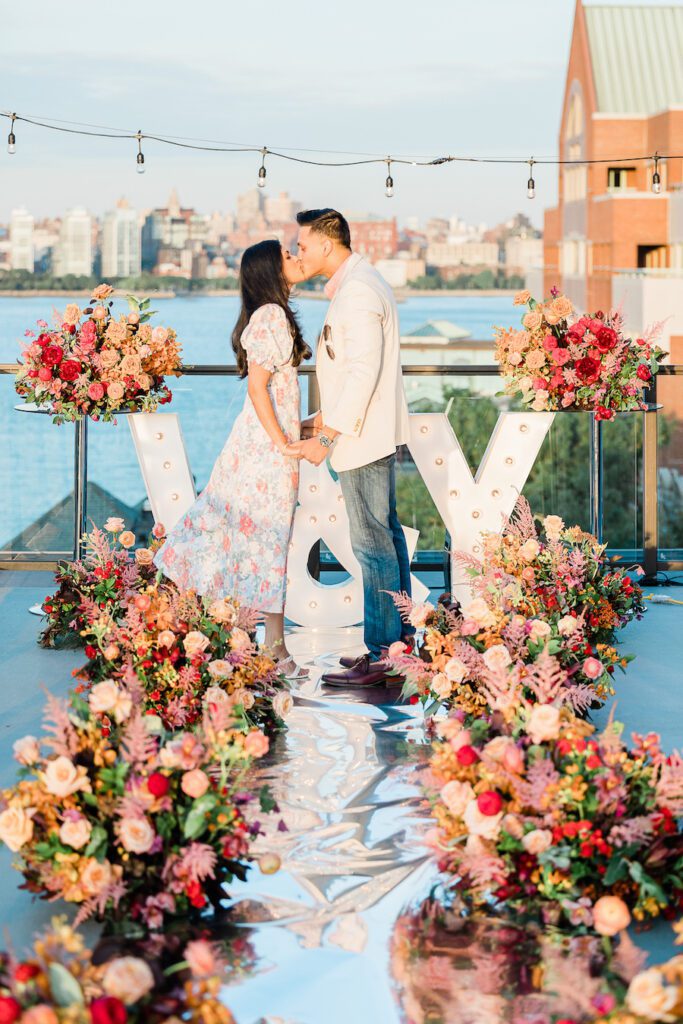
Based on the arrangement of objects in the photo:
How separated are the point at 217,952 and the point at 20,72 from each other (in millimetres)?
40855

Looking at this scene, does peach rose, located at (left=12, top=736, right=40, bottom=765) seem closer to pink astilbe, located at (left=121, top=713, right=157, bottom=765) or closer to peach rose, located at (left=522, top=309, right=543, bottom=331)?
pink astilbe, located at (left=121, top=713, right=157, bottom=765)

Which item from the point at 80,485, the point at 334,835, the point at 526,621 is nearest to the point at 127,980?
the point at 334,835

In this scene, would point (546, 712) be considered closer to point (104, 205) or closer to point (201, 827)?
point (201, 827)

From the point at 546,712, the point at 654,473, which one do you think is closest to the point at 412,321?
the point at 654,473

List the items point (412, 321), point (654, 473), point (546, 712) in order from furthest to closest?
1. point (412, 321)
2. point (654, 473)
3. point (546, 712)

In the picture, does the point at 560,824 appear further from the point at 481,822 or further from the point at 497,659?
the point at 497,659

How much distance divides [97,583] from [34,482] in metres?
2.19

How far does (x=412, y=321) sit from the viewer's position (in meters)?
70.4

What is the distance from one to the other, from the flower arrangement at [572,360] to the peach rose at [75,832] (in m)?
4.01

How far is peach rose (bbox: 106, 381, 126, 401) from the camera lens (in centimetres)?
645

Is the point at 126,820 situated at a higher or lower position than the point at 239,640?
lower

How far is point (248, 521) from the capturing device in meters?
5.71

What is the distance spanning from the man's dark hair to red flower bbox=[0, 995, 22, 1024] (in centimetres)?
380

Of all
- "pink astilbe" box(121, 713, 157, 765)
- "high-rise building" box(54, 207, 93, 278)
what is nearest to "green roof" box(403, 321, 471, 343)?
"pink astilbe" box(121, 713, 157, 765)
